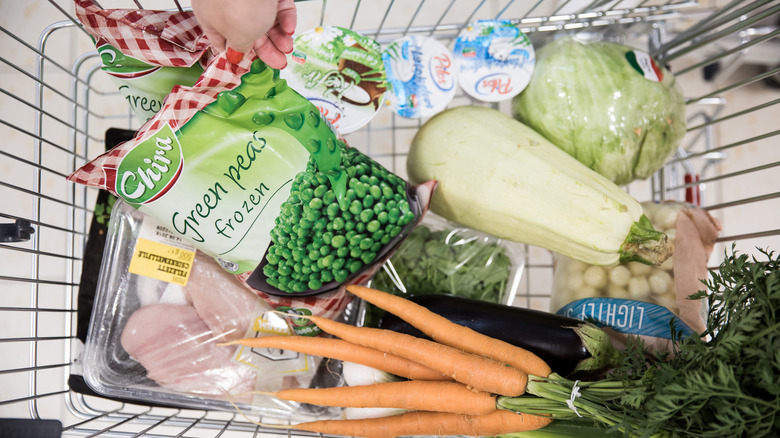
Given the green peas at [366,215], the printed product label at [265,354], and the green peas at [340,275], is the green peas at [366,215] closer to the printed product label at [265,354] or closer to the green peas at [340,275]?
the green peas at [340,275]

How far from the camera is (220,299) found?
2.63 ft

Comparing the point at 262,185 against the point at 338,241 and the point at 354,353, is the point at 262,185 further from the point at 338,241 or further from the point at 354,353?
the point at 354,353

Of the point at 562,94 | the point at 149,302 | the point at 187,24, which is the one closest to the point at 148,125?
the point at 187,24

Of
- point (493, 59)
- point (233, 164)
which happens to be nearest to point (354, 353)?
point (233, 164)

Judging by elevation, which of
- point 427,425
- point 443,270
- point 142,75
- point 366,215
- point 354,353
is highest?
point 142,75

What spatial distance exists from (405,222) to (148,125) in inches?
14.2

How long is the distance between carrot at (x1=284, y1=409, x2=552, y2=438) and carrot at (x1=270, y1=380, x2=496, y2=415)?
0.07ft

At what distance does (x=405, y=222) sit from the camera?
2.39ft

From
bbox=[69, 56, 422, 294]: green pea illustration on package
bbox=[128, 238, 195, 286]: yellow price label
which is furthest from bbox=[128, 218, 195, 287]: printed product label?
bbox=[69, 56, 422, 294]: green pea illustration on package

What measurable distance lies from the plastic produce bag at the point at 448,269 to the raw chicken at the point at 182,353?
250mm

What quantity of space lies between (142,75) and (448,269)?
0.56 metres

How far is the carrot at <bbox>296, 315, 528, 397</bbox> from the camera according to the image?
0.66 metres

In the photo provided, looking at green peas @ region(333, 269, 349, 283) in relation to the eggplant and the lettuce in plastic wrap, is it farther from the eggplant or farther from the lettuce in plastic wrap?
the lettuce in plastic wrap

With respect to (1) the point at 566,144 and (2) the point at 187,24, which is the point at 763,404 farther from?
(2) the point at 187,24
